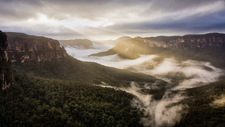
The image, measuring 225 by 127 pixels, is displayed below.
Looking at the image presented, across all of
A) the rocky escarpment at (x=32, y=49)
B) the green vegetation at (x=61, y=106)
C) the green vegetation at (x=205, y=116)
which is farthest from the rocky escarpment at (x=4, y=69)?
the green vegetation at (x=205, y=116)

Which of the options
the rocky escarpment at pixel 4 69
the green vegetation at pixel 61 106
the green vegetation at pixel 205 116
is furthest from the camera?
the rocky escarpment at pixel 4 69

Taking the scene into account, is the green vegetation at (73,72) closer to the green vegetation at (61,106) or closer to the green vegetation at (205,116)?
the green vegetation at (61,106)

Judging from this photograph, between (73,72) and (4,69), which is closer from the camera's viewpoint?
(4,69)

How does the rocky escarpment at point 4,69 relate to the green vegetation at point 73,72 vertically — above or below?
above

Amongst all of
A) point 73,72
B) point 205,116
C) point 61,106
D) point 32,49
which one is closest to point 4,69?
point 61,106

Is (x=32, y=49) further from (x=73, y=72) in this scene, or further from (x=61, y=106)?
(x=61, y=106)

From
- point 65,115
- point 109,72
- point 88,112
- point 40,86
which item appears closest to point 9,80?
point 40,86

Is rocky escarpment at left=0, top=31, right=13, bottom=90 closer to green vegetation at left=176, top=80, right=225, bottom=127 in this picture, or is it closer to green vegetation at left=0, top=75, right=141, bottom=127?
green vegetation at left=0, top=75, right=141, bottom=127
